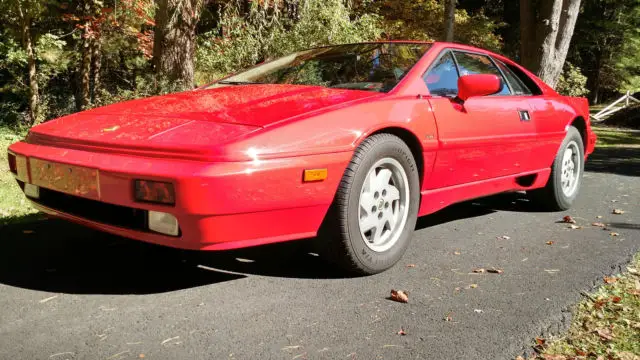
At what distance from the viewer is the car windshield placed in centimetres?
353

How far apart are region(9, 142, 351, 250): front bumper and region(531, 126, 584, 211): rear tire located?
269cm

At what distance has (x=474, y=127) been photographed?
372 cm

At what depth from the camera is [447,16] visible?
1611cm

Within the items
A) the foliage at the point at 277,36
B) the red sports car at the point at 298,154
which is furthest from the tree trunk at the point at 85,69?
the red sports car at the point at 298,154

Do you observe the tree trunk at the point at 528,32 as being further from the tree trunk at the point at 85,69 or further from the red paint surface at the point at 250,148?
the tree trunk at the point at 85,69

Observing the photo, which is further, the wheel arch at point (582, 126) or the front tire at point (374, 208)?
the wheel arch at point (582, 126)

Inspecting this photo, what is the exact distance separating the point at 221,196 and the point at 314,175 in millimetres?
487

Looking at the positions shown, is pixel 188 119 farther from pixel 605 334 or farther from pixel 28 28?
pixel 28 28

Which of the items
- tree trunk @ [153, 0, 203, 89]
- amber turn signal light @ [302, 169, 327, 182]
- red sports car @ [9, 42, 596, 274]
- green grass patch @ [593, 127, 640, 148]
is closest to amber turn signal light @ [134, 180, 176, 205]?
red sports car @ [9, 42, 596, 274]

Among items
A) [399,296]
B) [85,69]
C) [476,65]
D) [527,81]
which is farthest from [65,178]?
[85,69]

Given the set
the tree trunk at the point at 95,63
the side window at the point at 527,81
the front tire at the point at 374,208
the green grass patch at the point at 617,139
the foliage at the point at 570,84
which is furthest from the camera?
the foliage at the point at 570,84

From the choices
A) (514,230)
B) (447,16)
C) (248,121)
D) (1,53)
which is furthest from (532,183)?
(1,53)

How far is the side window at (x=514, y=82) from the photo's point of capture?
4.48 m

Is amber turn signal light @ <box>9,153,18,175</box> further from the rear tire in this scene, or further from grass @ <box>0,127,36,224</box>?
the rear tire
